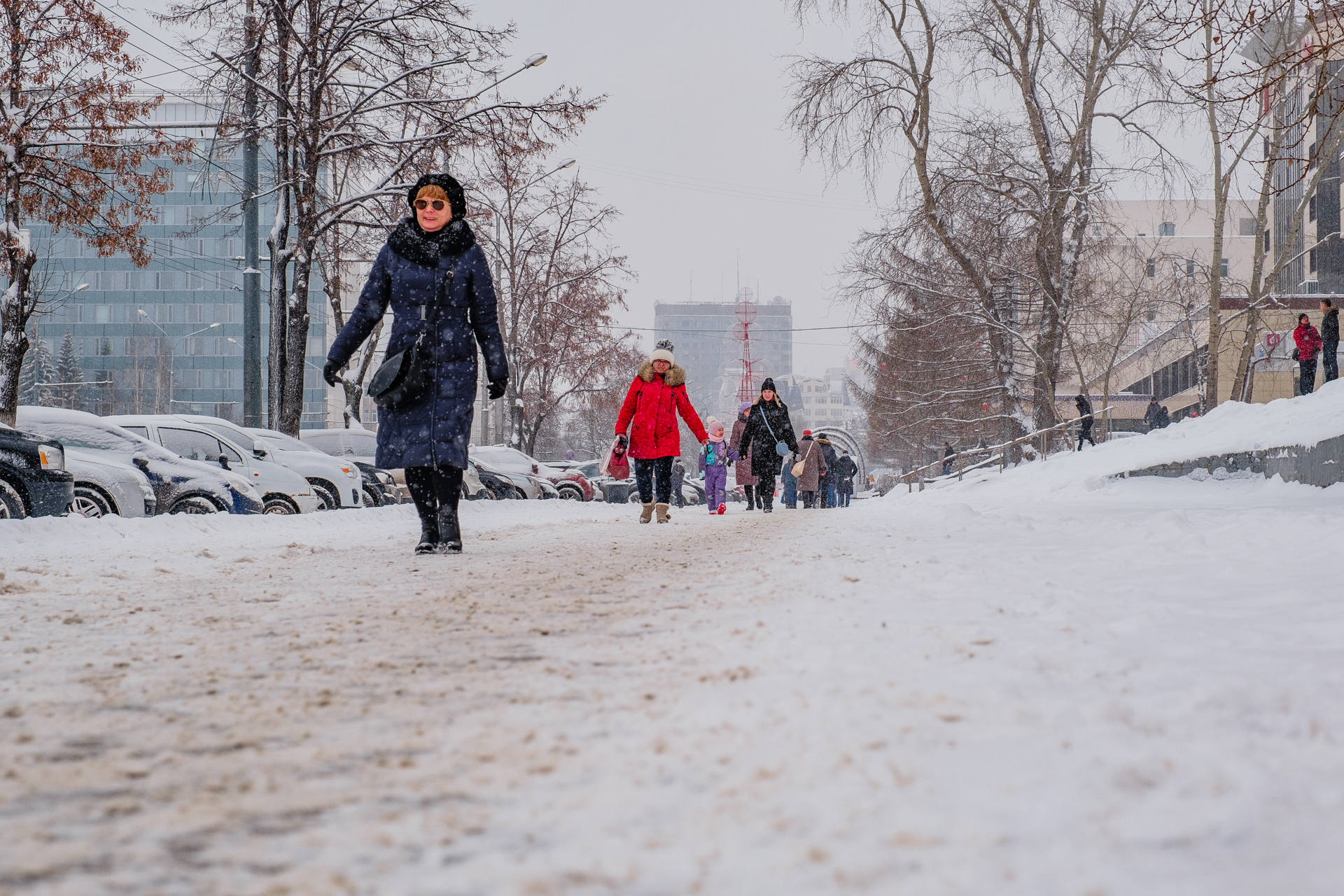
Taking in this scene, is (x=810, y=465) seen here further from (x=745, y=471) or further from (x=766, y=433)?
(x=766, y=433)

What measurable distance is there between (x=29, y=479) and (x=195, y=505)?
10.7 ft

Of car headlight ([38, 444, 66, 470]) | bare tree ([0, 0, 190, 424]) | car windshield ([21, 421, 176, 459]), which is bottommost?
car headlight ([38, 444, 66, 470])

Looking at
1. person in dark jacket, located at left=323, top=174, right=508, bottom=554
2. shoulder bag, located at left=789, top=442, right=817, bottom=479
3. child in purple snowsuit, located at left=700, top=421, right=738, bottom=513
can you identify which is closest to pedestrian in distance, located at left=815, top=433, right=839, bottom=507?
shoulder bag, located at left=789, top=442, right=817, bottom=479

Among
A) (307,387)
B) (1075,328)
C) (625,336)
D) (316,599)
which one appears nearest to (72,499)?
(316,599)

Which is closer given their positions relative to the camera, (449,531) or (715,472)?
(449,531)

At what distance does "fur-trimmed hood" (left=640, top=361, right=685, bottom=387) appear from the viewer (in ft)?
41.8

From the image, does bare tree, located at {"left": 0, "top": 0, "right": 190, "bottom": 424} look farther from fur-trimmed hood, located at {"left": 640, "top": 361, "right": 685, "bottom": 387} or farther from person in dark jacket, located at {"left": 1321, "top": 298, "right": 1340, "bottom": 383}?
person in dark jacket, located at {"left": 1321, "top": 298, "right": 1340, "bottom": 383}

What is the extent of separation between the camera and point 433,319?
23.5 ft

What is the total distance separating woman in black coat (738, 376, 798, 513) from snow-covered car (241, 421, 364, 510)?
605cm

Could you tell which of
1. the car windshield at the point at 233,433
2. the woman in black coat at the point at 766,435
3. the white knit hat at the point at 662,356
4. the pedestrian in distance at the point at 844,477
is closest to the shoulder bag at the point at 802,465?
the woman in black coat at the point at 766,435

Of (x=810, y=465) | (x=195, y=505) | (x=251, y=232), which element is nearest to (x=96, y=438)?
(x=195, y=505)

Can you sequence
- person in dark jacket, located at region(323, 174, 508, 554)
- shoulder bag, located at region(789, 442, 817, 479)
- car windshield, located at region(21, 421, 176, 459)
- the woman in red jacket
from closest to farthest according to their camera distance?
person in dark jacket, located at region(323, 174, 508, 554), the woman in red jacket, car windshield, located at region(21, 421, 176, 459), shoulder bag, located at region(789, 442, 817, 479)

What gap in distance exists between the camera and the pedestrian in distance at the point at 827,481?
2556 centimetres

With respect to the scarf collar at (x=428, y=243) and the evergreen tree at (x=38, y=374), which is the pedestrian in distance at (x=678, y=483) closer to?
the scarf collar at (x=428, y=243)
